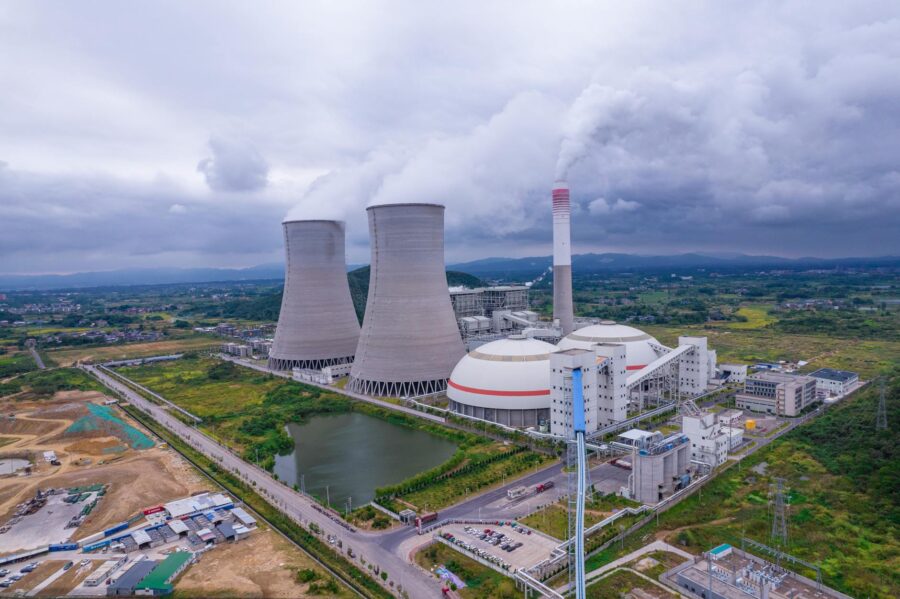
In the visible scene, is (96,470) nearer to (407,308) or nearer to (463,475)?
(463,475)

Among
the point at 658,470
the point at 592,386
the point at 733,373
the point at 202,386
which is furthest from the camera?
the point at 202,386

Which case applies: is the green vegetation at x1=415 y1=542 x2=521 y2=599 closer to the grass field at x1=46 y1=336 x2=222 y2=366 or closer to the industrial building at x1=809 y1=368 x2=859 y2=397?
the industrial building at x1=809 y1=368 x2=859 y2=397

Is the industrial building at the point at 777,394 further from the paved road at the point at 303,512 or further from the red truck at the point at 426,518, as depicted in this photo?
the paved road at the point at 303,512

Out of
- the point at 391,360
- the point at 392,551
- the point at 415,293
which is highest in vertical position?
the point at 415,293

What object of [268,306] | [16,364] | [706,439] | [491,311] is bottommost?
[16,364]

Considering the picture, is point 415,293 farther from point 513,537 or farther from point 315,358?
point 513,537

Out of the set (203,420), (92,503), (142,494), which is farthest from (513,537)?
(203,420)

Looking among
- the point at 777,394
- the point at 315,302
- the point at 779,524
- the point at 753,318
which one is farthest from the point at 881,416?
the point at 753,318

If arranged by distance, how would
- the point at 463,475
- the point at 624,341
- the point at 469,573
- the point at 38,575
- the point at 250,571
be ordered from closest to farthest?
the point at 469,573 < the point at 250,571 < the point at 38,575 < the point at 463,475 < the point at 624,341
